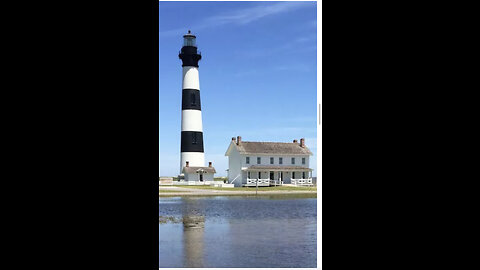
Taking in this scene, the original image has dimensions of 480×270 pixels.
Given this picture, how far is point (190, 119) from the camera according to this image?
69.1 feet

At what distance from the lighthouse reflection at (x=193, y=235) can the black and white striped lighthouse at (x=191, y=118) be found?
672 centimetres

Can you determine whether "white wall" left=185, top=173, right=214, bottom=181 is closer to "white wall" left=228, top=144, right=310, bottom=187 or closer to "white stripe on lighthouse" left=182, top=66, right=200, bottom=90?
"white wall" left=228, top=144, right=310, bottom=187

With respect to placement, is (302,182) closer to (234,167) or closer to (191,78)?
(234,167)

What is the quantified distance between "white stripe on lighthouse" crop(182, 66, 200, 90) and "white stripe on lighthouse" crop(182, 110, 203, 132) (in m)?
1.20

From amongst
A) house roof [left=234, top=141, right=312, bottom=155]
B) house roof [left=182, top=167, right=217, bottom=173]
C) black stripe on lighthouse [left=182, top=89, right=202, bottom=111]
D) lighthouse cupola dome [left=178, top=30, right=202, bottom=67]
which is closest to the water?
house roof [left=182, top=167, right=217, bottom=173]

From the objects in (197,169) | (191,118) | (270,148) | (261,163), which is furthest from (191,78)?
(261,163)

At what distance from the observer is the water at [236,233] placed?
662cm

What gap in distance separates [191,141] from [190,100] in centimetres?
179

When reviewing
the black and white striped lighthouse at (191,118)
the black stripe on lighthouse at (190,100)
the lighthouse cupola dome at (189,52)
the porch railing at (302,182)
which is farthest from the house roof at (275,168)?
the lighthouse cupola dome at (189,52)
